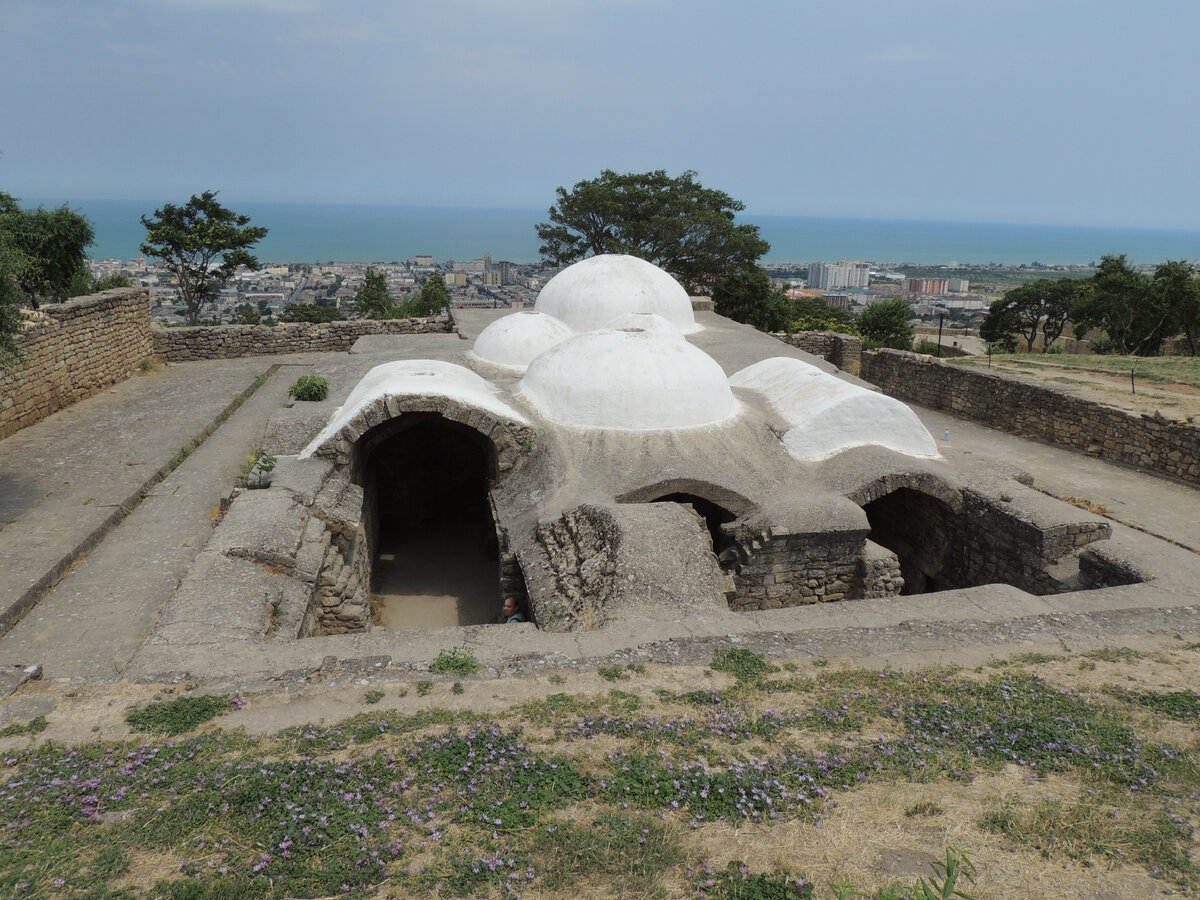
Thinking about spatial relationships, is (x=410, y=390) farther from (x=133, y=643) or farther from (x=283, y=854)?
(x=283, y=854)

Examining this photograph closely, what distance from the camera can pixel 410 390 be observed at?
1120 cm

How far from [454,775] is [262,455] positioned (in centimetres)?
752

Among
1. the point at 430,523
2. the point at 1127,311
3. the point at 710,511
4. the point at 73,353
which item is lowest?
the point at 430,523

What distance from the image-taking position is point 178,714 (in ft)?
17.9

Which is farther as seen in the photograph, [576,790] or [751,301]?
[751,301]

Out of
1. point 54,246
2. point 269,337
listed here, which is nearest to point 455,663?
point 269,337

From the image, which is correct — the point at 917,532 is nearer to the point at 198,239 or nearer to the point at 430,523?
the point at 430,523

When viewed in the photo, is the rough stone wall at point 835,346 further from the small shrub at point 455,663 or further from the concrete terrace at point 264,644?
the small shrub at point 455,663

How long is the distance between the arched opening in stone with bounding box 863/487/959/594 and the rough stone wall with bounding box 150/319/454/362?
1448 centimetres

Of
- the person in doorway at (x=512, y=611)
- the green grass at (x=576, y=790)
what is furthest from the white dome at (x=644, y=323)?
the green grass at (x=576, y=790)

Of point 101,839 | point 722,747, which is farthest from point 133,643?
point 722,747

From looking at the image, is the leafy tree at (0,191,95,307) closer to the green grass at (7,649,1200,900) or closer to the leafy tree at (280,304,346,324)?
the leafy tree at (280,304,346,324)

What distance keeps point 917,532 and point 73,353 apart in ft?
53.9

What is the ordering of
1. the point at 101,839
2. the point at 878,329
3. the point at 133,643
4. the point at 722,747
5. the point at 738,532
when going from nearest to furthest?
1. the point at 101,839
2. the point at 722,747
3. the point at 133,643
4. the point at 738,532
5. the point at 878,329
